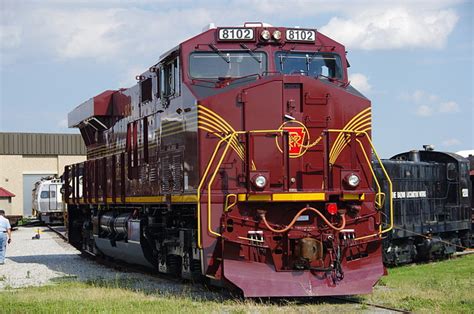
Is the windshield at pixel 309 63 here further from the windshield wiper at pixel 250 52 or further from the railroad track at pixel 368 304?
the railroad track at pixel 368 304

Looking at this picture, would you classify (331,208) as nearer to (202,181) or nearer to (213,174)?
(213,174)

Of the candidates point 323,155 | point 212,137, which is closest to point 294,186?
point 323,155

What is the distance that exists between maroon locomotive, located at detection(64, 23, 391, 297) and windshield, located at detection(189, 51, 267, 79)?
0.02 m

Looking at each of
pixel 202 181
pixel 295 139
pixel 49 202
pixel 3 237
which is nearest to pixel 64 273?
pixel 3 237

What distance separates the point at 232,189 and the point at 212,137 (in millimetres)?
820

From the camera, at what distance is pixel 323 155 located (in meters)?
11.2

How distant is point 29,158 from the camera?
60.0m

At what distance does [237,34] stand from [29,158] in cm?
5093

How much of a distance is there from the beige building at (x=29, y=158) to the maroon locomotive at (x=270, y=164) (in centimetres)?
4837

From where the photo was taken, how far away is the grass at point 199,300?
10094mm

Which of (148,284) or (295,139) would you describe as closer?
(295,139)

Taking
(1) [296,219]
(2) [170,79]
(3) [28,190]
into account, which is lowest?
(1) [296,219]

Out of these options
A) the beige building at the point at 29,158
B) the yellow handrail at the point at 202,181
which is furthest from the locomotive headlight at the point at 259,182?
the beige building at the point at 29,158

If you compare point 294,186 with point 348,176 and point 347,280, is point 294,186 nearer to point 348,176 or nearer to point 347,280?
point 348,176
